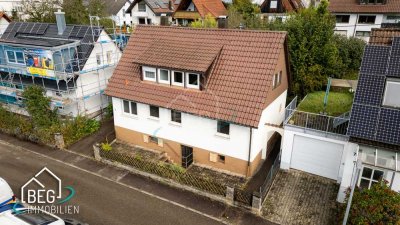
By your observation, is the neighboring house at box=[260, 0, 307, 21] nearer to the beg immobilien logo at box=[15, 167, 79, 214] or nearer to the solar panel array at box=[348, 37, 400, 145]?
the solar panel array at box=[348, 37, 400, 145]

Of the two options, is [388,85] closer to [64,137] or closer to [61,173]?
[61,173]

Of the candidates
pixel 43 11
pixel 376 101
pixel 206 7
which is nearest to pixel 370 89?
pixel 376 101

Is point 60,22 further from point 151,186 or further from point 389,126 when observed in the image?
point 389,126

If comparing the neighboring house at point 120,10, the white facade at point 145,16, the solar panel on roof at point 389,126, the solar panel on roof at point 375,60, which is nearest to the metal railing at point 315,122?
the solar panel on roof at point 389,126

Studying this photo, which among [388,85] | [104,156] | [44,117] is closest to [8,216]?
[104,156]

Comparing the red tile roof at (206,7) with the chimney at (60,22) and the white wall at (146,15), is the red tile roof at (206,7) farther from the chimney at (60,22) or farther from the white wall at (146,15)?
the chimney at (60,22)

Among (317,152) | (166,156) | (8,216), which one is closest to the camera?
(8,216)
